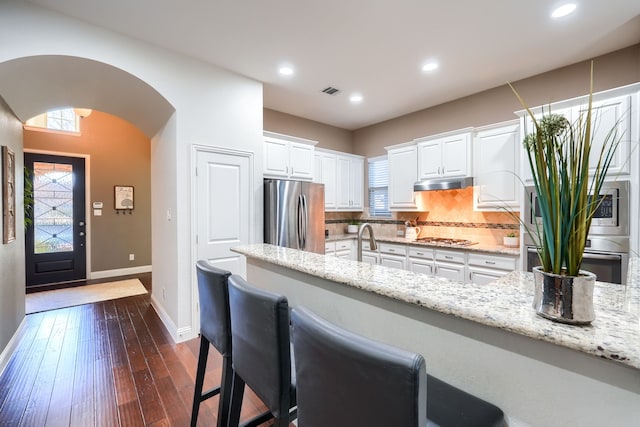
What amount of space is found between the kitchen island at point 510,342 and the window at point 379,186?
403cm

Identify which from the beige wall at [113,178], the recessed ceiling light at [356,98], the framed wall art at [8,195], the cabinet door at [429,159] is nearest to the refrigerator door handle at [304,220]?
the recessed ceiling light at [356,98]

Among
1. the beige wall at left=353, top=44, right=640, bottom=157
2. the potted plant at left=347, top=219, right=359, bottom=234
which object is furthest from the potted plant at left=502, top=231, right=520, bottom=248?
the potted plant at left=347, top=219, right=359, bottom=234

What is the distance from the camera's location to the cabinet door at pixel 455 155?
392cm

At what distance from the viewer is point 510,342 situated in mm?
824

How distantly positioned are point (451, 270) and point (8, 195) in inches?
184

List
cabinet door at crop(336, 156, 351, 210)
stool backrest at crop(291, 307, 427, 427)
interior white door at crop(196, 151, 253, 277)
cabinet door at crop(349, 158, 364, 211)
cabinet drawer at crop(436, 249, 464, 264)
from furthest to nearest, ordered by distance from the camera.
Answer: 1. cabinet door at crop(349, 158, 364, 211)
2. cabinet door at crop(336, 156, 351, 210)
3. cabinet drawer at crop(436, 249, 464, 264)
4. interior white door at crop(196, 151, 253, 277)
5. stool backrest at crop(291, 307, 427, 427)

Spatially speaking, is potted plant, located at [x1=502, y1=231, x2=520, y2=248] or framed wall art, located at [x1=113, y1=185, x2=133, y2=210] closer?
potted plant, located at [x1=502, y1=231, x2=520, y2=248]

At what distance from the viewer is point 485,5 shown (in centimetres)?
232

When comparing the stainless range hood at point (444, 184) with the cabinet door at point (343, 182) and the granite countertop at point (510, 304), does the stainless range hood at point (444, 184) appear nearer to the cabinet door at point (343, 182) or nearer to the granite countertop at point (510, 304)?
the cabinet door at point (343, 182)

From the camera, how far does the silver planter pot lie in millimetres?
724

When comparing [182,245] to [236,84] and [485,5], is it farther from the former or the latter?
[485,5]

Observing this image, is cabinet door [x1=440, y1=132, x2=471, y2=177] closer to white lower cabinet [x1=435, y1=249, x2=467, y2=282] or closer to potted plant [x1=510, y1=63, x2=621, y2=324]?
white lower cabinet [x1=435, y1=249, x2=467, y2=282]

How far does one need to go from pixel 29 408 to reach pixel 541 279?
10.2 feet

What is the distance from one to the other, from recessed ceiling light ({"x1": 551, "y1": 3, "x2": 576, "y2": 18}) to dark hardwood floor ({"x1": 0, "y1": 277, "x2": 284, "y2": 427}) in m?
3.80
